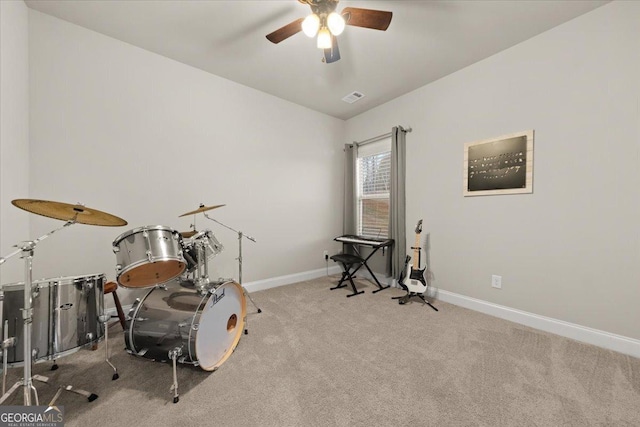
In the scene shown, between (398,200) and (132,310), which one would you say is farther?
(398,200)

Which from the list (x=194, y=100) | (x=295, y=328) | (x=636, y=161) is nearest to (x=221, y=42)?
(x=194, y=100)

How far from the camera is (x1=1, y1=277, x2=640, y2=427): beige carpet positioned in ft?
4.31

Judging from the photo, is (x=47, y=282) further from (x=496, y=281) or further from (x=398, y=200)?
(x=496, y=281)

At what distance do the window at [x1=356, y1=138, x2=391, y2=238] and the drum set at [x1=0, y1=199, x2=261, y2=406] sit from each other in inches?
103

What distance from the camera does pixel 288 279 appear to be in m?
3.67

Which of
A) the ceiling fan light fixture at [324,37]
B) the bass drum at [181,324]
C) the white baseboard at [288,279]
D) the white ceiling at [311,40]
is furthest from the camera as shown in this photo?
the white baseboard at [288,279]

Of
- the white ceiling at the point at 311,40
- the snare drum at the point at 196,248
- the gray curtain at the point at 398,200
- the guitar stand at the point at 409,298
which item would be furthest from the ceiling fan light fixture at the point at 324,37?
the guitar stand at the point at 409,298

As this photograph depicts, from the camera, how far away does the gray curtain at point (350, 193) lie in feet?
13.6

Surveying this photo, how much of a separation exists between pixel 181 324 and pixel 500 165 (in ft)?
10.4

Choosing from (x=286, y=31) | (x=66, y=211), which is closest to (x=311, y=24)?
(x=286, y=31)

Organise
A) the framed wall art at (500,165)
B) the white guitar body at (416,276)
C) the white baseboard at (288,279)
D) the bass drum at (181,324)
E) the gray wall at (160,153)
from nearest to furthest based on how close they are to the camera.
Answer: the bass drum at (181,324) → the gray wall at (160,153) → the framed wall art at (500,165) → the white guitar body at (416,276) → the white baseboard at (288,279)

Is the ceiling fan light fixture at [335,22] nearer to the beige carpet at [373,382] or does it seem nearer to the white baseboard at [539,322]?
the beige carpet at [373,382]

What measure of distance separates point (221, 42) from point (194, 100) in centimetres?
77

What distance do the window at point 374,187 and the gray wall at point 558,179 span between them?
2.86ft
